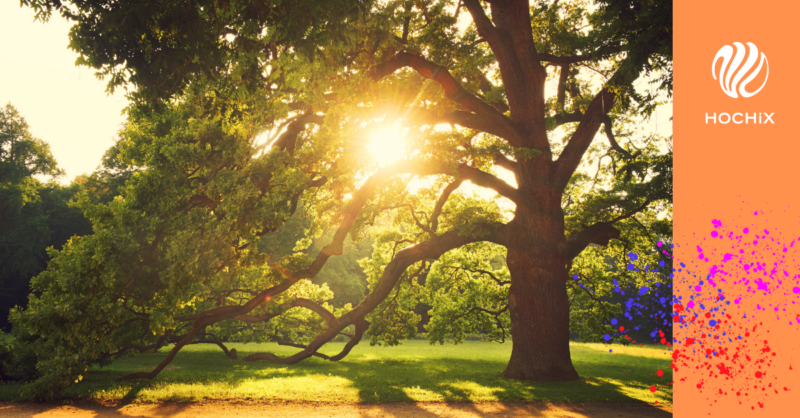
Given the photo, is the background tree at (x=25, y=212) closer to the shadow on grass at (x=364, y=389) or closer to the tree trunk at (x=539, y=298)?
the shadow on grass at (x=364, y=389)

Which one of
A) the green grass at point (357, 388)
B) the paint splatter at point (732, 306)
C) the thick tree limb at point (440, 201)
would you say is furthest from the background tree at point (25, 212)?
the paint splatter at point (732, 306)

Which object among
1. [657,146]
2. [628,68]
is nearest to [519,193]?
[628,68]

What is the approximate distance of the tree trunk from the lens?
12.5m

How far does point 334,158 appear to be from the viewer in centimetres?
1245

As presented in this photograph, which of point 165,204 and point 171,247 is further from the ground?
point 165,204

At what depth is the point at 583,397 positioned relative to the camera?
10172 millimetres

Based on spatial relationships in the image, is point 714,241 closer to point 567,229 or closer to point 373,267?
point 567,229

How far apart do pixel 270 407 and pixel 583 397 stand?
6832 mm

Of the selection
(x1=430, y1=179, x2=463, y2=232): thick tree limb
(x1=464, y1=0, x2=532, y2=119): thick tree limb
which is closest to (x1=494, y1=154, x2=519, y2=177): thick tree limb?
(x1=464, y1=0, x2=532, y2=119): thick tree limb

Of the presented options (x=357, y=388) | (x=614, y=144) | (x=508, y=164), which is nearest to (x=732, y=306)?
(x=508, y=164)

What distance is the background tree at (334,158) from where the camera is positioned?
25.5 ft

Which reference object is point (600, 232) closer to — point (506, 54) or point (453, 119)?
point (453, 119)

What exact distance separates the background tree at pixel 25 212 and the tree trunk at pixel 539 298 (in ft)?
94.7

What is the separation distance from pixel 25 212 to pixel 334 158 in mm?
33497
